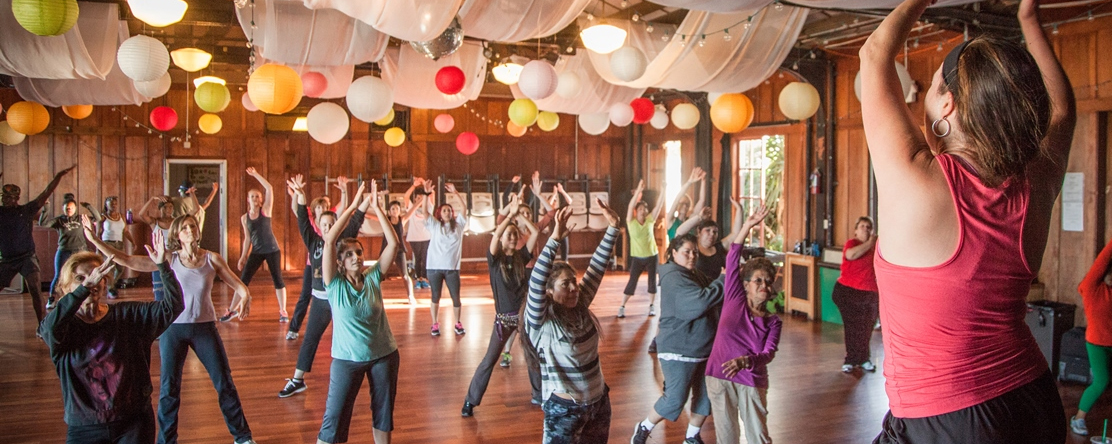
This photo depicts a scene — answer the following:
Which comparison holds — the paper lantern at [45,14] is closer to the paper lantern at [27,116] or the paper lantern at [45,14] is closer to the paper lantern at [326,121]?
the paper lantern at [326,121]

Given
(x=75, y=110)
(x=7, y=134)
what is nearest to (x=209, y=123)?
(x=75, y=110)

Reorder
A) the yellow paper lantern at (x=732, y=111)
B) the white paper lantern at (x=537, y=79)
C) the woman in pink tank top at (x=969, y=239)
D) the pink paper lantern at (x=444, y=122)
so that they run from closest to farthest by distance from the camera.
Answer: the woman in pink tank top at (x=969, y=239) < the white paper lantern at (x=537, y=79) < the yellow paper lantern at (x=732, y=111) < the pink paper lantern at (x=444, y=122)

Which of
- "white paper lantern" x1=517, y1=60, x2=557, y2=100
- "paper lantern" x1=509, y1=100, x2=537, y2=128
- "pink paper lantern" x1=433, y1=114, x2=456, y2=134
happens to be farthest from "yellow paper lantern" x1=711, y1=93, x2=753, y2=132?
"pink paper lantern" x1=433, y1=114, x2=456, y2=134

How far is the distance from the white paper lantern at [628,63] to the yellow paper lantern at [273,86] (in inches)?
101

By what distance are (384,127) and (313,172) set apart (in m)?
1.44

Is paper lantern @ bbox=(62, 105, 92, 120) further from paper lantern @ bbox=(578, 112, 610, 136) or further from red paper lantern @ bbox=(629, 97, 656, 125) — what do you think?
red paper lantern @ bbox=(629, 97, 656, 125)

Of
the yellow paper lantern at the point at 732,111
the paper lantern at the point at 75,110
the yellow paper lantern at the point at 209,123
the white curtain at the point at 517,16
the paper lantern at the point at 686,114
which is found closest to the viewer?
the white curtain at the point at 517,16

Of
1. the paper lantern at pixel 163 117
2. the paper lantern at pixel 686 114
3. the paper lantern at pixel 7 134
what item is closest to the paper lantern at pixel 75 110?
the paper lantern at pixel 163 117

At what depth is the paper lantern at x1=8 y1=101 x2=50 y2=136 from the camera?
859 cm

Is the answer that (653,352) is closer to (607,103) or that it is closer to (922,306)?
(607,103)

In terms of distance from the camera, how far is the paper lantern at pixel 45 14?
15.1 ft

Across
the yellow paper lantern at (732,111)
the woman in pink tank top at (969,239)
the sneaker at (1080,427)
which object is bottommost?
the sneaker at (1080,427)

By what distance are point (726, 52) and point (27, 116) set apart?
24.7ft

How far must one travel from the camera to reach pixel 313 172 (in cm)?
1352
